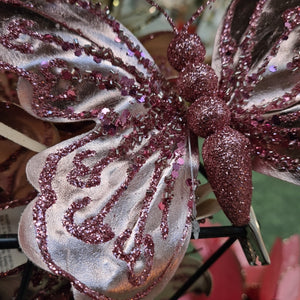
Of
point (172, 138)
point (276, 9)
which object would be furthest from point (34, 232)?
point (276, 9)

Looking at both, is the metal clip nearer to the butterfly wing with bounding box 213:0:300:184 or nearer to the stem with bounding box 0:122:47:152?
the butterfly wing with bounding box 213:0:300:184

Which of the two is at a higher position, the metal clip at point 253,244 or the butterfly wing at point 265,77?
the butterfly wing at point 265,77

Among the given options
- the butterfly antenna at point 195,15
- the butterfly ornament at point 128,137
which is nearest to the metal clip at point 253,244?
the butterfly ornament at point 128,137

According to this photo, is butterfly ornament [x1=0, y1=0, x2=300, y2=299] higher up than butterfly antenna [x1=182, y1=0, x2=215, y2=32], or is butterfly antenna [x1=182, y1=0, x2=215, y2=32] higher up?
butterfly antenna [x1=182, y1=0, x2=215, y2=32]

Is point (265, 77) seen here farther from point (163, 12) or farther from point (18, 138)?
point (18, 138)

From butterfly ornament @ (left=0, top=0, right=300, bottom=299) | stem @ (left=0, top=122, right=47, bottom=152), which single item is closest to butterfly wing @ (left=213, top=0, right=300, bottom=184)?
butterfly ornament @ (left=0, top=0, right=300, bottom=299)

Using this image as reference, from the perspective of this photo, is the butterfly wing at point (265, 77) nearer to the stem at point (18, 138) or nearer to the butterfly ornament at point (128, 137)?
the butterfly ornament at point (128, 137)
